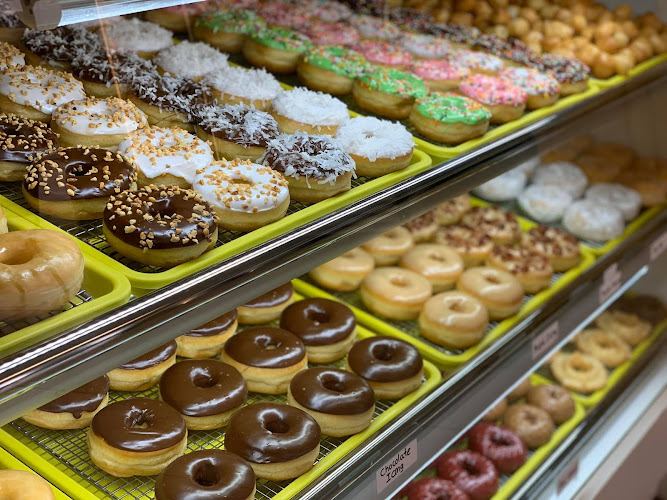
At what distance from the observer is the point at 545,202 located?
11.7 feet

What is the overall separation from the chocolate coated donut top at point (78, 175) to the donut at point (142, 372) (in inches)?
20.7

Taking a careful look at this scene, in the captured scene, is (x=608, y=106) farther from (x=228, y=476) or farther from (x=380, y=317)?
(x=228, y=476)

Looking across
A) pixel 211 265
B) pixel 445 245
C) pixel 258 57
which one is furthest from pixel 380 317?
pixel 211 265

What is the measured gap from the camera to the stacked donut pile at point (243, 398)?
1.71m

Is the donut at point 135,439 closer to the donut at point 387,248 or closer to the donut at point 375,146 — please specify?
the donut at point 375,146

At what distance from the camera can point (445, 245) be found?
316cm

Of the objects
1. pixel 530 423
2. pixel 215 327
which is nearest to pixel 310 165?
pixel 215 327

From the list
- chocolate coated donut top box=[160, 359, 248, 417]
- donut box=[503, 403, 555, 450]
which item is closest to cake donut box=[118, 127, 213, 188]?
chocolate coated donut top box=[160, 359, 248, 417]

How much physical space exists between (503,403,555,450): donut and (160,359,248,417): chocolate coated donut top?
4.42 feet

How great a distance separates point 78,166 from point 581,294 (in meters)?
1.94

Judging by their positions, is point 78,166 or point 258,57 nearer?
point 78,166

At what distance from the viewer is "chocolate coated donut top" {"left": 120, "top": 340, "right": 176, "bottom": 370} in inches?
78.7

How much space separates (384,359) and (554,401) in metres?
1.07

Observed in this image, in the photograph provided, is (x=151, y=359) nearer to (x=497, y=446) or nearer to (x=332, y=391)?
(x=332, y=391)
